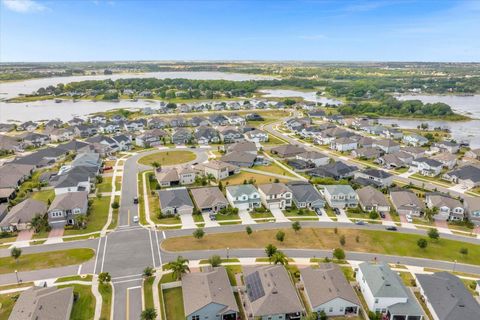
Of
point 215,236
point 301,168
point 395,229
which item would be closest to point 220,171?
point 301,168

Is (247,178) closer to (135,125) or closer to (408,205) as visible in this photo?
(408,205)

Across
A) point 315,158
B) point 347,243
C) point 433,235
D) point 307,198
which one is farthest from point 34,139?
point 433,235

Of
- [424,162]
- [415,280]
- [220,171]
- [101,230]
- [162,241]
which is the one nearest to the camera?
[415,280]

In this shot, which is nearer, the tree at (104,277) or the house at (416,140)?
the tree at (104,277)

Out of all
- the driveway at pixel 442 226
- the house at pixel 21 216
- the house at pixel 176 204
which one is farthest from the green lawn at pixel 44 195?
the driveway at pixel 442 226

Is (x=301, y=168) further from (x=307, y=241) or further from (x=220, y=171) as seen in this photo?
(x=307, y=241)

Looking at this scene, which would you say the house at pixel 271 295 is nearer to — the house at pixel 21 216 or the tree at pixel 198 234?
the tree at pixel 198 234
